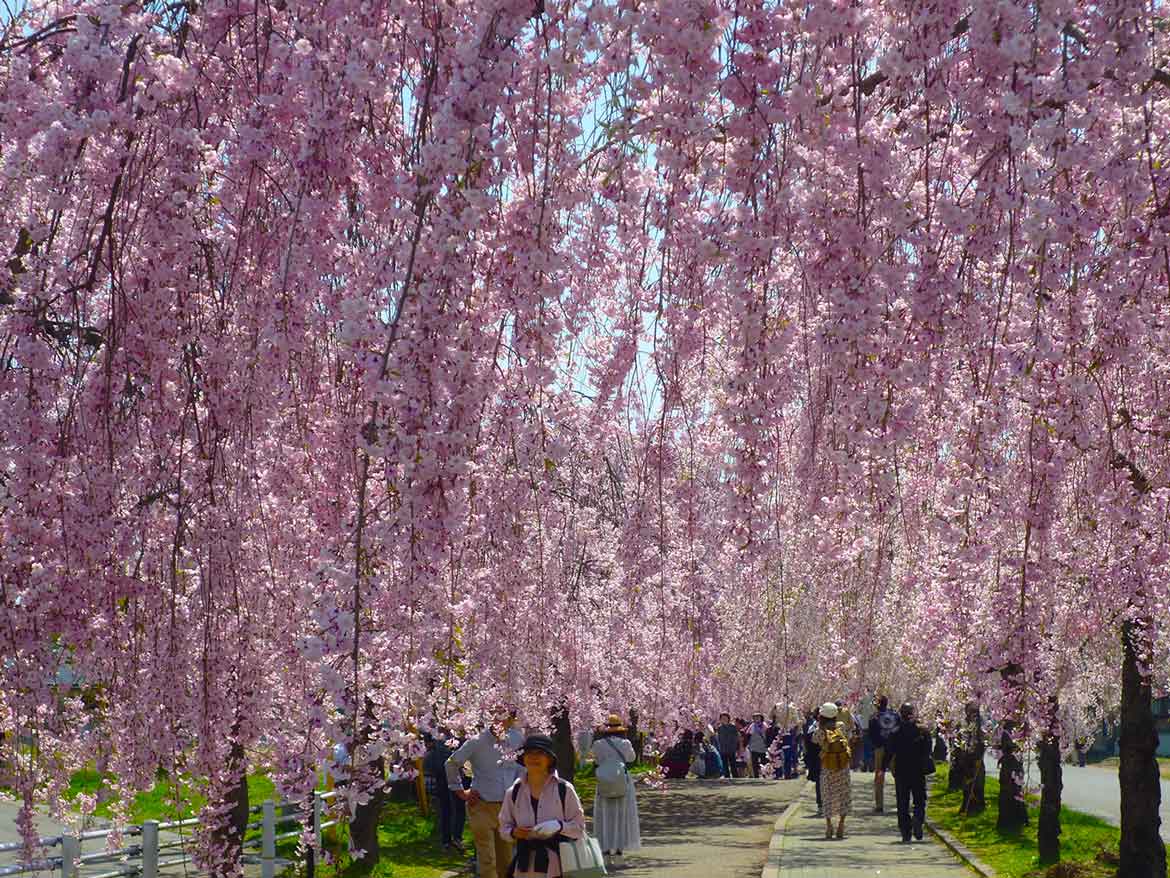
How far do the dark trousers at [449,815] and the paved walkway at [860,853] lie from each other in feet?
14.3

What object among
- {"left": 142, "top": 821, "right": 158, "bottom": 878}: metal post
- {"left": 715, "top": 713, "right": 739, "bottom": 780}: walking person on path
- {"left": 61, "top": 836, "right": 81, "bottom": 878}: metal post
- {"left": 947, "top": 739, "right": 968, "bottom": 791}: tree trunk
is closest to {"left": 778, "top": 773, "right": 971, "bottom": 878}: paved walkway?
{"left": 947, "top": 739, "right": 968, "bottom": 791}: tree trunk

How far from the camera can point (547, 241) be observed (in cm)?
397

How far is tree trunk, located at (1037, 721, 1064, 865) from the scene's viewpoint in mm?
15000

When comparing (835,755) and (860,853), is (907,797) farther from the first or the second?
(860,853)

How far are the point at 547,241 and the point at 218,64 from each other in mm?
1829

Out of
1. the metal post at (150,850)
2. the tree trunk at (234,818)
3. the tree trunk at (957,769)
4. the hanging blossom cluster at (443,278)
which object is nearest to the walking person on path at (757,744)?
the tree trunk at (957,769)

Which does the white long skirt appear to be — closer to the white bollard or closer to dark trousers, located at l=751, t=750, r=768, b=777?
the white bollard

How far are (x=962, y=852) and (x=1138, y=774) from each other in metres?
4.03

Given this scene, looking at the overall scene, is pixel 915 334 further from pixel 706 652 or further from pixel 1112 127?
pixel 706 652

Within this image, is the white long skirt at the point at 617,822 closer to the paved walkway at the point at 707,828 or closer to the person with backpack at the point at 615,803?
the person with backpack at the point at 615,803

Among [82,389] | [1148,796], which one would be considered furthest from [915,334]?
[1148,796]

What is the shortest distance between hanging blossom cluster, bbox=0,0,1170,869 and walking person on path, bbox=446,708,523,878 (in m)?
5.23

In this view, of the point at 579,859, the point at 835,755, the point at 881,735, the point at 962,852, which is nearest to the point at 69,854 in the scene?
the point at 579,859

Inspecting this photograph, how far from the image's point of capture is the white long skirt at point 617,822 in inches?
630
